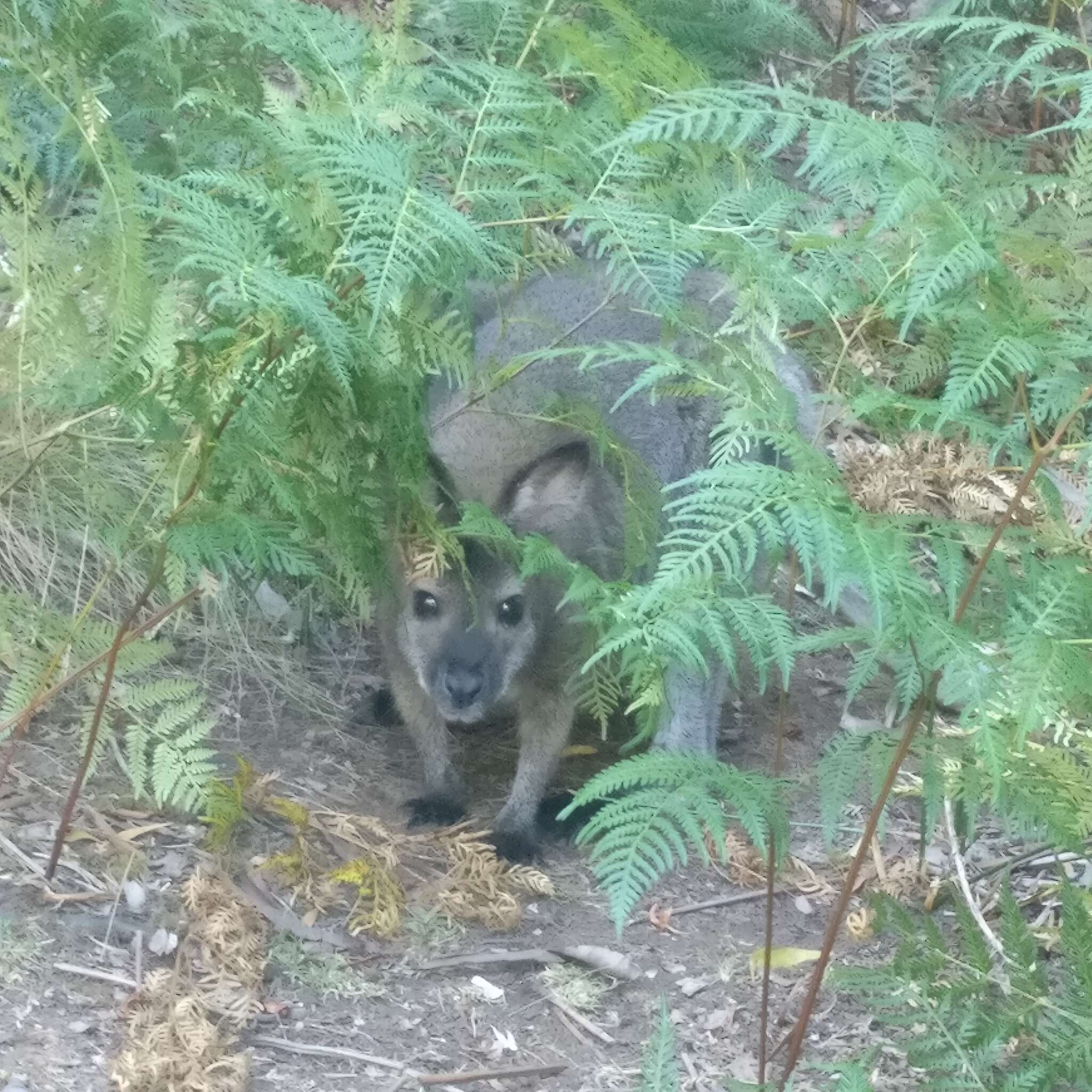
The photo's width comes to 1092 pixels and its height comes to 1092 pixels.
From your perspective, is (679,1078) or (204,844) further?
(204,844)

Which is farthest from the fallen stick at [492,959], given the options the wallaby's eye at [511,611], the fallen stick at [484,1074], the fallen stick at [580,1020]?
the wallaby's eye at [511,611]

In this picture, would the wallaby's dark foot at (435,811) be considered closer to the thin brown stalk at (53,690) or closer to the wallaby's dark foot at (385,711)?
the wallaby's dark foot at (385,711)

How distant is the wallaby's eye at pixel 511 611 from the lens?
4371 mm

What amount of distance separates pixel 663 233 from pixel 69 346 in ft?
4.13

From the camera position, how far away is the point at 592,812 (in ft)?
14.9

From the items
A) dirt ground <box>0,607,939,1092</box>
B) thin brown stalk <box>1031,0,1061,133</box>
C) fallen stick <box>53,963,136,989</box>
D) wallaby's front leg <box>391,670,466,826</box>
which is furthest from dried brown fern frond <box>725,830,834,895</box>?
thin brown stalk <box>1031,0,1061,133</box>

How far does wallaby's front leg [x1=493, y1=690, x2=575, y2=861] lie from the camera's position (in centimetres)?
445

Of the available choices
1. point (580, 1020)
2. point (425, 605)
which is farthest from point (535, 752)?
point (580, 1020)

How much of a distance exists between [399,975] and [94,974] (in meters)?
0.73

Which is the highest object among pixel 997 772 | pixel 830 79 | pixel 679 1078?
pixel 830 79

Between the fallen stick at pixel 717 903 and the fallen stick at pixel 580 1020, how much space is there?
16.9 inches

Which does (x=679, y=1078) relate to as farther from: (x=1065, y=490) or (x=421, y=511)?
(x=1065, y=490)

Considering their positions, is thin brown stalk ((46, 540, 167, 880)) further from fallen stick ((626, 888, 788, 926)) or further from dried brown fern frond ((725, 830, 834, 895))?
dried brown fern frond ((725, 830, 834, 895))

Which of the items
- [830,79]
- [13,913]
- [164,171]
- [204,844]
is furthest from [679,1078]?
[830,79]
